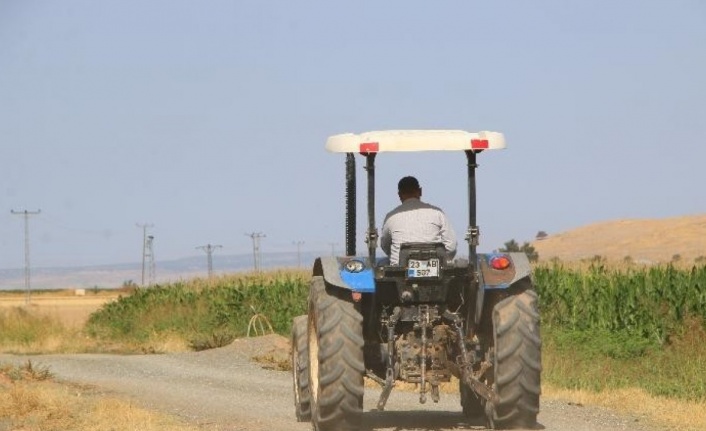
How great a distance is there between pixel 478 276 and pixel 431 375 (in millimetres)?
1003

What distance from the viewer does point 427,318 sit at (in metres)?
12.8

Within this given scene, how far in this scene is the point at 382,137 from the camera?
12.9m

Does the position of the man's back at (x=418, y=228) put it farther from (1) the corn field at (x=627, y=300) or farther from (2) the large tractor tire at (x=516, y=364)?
(1) the corn field at (x=627, y=300)

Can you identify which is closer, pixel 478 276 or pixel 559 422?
pixel 478 276

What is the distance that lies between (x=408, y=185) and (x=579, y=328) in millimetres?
16133

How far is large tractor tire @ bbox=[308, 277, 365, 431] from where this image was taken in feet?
41.2

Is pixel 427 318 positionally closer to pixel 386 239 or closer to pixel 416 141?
pixel 386 239

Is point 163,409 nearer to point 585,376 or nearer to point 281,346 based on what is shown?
point 585,376

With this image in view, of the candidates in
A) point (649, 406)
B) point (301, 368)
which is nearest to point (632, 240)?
point (649, 406)

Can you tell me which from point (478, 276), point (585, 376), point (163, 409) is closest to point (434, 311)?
point (478, 276)

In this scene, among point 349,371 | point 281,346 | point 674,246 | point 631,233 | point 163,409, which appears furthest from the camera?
point 631,233

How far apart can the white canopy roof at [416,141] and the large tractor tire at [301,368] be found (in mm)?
2155

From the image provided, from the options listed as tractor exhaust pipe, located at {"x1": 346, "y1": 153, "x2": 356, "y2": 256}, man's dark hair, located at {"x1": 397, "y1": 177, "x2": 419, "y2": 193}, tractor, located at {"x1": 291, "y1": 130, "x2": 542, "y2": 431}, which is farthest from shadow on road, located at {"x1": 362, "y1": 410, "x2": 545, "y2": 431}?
man's dark hair, located at {"x1": 397, "y1": 177, "x2": 419, "y2": 193}

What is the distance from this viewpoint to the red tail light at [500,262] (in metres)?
13.0
